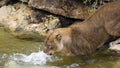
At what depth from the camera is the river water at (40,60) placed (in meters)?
9.02

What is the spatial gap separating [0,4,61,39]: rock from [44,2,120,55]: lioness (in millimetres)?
1858

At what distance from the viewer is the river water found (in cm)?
902

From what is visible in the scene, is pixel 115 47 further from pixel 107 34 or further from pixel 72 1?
pixel 72 1

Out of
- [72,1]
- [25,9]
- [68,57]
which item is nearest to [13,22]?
[25,9]

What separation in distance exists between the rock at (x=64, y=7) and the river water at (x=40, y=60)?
159cm

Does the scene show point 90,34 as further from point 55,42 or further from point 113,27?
point 55,42

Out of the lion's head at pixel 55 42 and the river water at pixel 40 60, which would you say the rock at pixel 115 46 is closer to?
the river water at pixel 40 60

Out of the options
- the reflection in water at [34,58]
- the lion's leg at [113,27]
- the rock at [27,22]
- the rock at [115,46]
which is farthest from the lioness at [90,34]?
the rock at [27,22]

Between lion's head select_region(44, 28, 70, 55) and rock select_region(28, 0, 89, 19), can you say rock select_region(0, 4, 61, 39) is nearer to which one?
rock select_region(28, 0, 89, 19)

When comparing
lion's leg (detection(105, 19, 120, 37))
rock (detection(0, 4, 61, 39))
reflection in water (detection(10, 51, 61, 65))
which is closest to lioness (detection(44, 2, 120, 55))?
lion's leg (detection(105, 19, 120, 37))

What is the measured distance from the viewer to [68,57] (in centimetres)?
952

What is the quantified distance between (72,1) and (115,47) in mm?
2715

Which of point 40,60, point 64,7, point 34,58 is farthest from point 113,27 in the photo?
point 64,7

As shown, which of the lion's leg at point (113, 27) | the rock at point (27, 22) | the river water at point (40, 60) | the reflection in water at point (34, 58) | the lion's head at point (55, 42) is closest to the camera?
the river water at point (40, 60)
